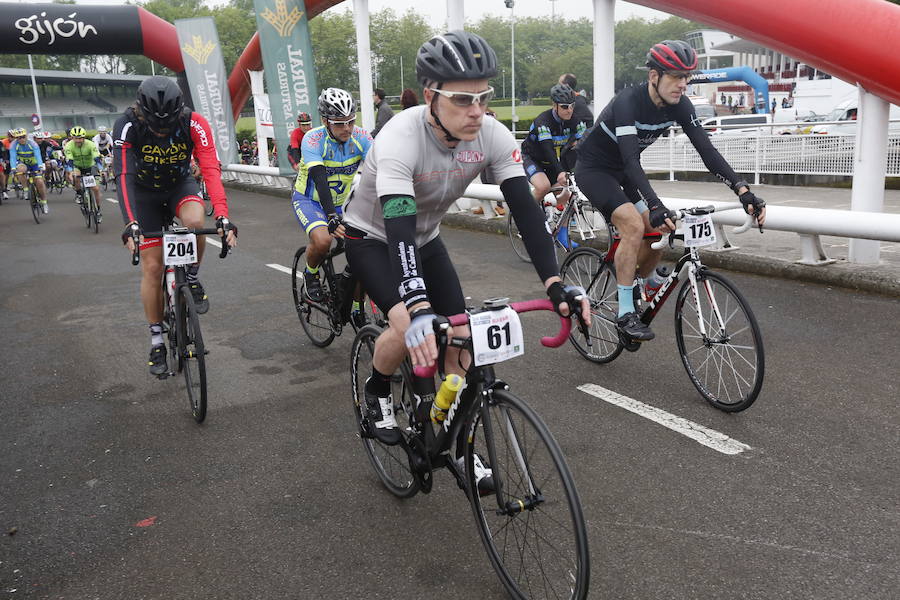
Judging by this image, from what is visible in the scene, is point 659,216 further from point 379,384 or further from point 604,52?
point 604,52

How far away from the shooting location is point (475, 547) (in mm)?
3391

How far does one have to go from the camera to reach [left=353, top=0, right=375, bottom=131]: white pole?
17.3 metres

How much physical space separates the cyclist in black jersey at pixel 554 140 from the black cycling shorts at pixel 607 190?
10.9ft

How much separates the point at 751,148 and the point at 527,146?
8.71m

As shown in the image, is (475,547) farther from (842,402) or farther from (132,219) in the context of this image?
(132,219)

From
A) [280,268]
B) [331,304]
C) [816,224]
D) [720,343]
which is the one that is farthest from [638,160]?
[280,268]

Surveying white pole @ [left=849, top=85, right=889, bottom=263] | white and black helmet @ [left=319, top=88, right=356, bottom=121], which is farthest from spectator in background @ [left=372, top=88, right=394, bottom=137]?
white pole @ [left=849, top=85, right=889, bottom=263]

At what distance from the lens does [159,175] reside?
18.8ft

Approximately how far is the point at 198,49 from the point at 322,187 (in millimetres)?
18400

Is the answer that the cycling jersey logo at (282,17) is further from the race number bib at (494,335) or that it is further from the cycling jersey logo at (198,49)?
the race number bib at (494,335)

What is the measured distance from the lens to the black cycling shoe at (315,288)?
21.4 feet

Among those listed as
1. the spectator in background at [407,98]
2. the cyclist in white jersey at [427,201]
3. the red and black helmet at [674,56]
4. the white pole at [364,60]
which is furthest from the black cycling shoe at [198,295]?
the white pole at [364,60]

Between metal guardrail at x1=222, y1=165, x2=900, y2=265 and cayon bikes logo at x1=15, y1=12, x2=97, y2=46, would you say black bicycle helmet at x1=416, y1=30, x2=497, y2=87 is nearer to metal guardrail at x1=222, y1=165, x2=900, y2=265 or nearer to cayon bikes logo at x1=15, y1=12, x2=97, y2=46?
metal guardrail at x1=222, y1=165, x2=900, y2=265

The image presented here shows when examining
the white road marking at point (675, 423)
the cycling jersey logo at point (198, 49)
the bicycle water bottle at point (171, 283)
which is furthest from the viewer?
the cycling jersey logo at point (198, 49)
